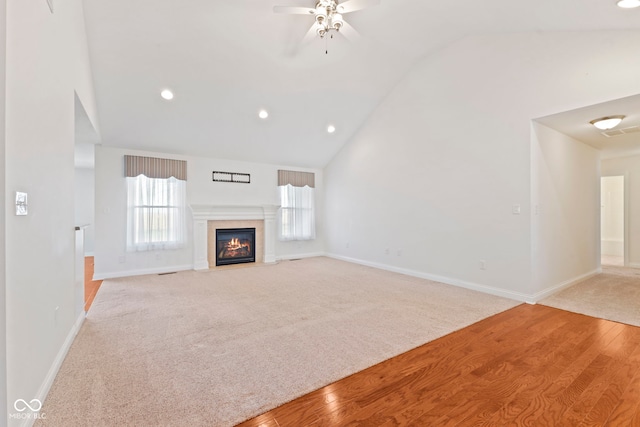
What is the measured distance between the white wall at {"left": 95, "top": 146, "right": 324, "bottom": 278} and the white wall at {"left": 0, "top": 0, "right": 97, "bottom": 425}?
2876mm

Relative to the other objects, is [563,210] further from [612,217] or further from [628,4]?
[612,217]

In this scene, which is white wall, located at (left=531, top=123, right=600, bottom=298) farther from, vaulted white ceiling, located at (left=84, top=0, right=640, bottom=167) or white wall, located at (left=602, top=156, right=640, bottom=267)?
vaulted white ceiling, located at (left=84, top=0, right=640, bottom=167)

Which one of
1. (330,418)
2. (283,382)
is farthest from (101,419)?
(330,418)

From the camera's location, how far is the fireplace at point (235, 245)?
21.0 feet

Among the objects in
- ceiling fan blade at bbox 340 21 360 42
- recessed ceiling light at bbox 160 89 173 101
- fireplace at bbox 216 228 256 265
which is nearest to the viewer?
ceiling fan blade at bbox 340 21 360 42

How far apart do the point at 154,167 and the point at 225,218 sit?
1.68m

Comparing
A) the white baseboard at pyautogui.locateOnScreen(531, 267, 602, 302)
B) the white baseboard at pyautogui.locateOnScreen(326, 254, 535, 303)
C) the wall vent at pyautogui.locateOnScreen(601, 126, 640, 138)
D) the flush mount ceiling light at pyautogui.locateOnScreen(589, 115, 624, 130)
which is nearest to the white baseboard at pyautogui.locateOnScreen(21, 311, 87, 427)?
the white baseboard at pyautogui.locateOnScreen(326, 254, 535, 303)

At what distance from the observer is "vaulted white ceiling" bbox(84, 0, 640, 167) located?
3445mm

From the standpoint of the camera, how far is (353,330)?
2941mm

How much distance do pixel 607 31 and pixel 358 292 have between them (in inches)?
162

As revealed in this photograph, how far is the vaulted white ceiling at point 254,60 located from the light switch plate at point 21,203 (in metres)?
2.88

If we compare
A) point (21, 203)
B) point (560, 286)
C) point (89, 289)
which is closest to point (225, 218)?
point (89, 289)

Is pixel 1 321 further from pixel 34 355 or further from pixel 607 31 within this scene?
pixel 607 31

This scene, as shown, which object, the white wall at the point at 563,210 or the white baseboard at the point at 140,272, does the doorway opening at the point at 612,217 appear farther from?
the white baseboard at the point at 140,272
